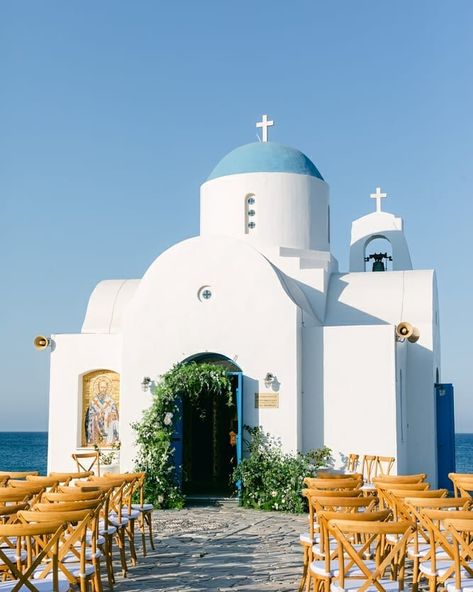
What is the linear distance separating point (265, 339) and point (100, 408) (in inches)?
158

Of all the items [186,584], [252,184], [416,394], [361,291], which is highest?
[252,184]

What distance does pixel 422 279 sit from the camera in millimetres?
18953

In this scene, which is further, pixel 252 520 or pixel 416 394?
pixel 416 394

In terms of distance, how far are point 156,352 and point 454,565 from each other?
32.1 ft

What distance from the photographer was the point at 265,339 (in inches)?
616

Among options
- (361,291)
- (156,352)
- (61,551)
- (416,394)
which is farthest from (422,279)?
(61,551)

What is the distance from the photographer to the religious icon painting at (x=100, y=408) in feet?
56.0

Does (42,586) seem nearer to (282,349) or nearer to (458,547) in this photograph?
(458,547)

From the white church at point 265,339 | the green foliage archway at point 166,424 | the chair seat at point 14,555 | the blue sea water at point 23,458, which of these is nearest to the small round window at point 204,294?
the white church at point 265,339

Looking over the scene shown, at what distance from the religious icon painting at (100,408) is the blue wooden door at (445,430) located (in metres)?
6.86

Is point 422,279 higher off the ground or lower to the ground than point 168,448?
higher

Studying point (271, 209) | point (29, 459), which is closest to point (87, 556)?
point (271, 209)

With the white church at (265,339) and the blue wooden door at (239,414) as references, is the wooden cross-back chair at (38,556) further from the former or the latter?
the white church at (265,339)

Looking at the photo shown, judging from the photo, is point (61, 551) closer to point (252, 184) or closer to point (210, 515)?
A: point (210, 515)
